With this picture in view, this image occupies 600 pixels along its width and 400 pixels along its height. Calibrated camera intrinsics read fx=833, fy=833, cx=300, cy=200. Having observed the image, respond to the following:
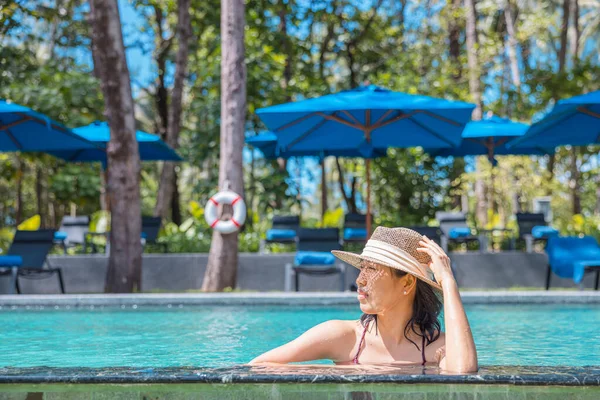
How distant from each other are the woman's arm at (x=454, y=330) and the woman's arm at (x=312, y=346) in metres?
0.45

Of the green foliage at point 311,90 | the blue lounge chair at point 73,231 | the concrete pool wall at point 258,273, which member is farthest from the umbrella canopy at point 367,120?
the blue lounge chair at point 73,231

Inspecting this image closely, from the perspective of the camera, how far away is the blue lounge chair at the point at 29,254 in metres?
11.0

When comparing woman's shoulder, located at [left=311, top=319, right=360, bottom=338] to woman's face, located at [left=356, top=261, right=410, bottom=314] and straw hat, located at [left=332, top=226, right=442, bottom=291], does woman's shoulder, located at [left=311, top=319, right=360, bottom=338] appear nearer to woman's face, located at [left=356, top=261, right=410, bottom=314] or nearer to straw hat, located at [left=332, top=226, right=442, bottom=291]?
woman's face, located at [left=356, top=261, right=410, bottom=314]

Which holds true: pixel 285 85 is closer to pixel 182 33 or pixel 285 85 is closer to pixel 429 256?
pixel 182 33

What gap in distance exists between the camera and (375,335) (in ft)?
10.5

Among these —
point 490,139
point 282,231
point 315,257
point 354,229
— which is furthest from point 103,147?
point 490,139

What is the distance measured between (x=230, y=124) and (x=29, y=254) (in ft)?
10.6

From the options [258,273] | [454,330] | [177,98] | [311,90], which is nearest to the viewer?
[454,330]

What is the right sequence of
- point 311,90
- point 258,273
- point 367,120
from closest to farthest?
point 367,120, point 258,273, point 311,90

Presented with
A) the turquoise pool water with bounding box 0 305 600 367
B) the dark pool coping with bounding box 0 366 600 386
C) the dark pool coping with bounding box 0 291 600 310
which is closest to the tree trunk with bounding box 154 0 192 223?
the dark pool coping with bounding box 0 291 600 310

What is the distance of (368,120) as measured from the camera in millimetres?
11602

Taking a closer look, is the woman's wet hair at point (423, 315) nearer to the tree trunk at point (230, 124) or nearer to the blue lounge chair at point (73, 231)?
the tree trunk at point (230, 124)

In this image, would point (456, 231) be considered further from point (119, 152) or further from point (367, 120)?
point (119, 152)

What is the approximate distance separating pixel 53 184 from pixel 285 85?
7.48 m
